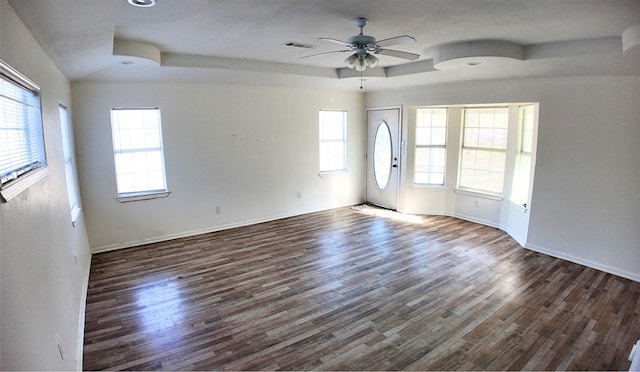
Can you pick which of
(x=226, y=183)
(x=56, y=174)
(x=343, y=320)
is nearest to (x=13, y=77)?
(x=56, y=174)

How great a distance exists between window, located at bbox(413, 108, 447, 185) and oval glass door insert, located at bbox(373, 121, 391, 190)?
0.60m

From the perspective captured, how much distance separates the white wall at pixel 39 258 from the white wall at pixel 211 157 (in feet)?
5.14

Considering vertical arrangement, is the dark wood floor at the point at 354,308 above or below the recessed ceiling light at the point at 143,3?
below

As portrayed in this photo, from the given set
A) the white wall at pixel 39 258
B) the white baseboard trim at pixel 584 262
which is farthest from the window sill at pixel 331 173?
the white wall at pixel 39 258

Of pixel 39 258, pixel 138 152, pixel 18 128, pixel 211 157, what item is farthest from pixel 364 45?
pixel 138 152

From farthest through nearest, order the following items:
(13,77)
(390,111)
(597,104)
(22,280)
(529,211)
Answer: (390,111) → (529,211) → (597,104) → (13,77) → (22,280)

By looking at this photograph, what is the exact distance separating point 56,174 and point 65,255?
2.22ft

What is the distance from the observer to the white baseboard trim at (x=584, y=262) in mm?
4152

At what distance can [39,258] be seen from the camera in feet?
6.47

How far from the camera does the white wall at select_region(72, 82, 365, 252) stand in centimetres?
491

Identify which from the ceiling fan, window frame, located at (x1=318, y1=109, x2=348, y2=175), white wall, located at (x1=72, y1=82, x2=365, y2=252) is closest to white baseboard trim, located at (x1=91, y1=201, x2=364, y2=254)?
white wall, located at (x1=72, y1=82, x2=365, y2=252)

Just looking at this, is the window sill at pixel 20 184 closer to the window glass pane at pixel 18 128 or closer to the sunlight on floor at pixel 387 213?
the window glass pane at pixel 18 128

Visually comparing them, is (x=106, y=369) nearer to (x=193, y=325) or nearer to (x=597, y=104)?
(x=193, y=325)

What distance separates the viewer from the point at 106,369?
2.62 metres
